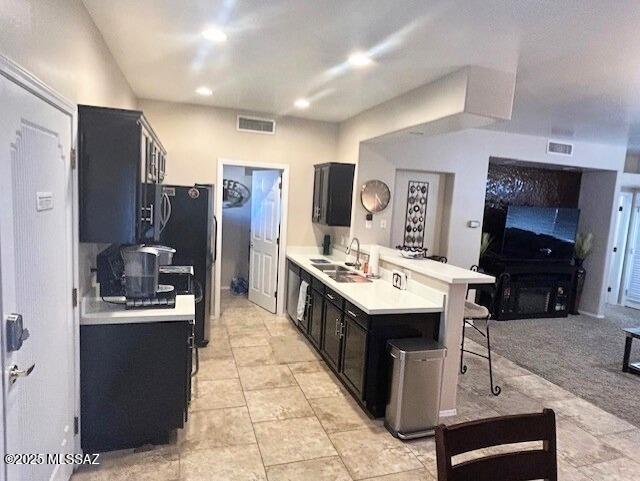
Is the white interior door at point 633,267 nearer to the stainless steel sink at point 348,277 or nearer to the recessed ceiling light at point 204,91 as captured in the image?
the stainless steel sink at point 348,277

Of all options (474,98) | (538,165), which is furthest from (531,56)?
(538,165)

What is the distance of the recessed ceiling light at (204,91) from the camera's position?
13.6 feet

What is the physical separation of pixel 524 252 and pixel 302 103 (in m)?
4.08

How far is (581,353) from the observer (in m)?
4.74

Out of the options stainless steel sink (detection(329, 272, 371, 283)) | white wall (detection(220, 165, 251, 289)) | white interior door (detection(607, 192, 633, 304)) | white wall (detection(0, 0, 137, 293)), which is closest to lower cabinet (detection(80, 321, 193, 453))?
white wall (detection(0, 0, 137, 293))

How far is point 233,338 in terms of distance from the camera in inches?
179

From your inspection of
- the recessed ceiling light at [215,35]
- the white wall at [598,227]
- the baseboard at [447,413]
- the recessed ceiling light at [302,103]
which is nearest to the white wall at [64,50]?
the recessed ceiling light at [215,35]

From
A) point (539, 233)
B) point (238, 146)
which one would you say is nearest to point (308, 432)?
point (238, 146)

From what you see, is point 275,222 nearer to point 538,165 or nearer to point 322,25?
point 322,25

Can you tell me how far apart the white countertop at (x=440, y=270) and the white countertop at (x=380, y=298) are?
0.22m

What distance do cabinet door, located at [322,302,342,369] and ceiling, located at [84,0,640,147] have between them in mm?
2055

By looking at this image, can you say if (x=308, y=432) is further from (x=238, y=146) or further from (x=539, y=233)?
(x=539, y=233)

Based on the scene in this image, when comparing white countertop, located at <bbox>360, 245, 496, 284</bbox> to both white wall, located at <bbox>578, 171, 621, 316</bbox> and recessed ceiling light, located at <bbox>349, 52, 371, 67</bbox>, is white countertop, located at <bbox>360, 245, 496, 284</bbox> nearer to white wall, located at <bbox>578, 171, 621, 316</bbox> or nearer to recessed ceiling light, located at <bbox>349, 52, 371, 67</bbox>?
recessed ceiling light, located at <bbox>349, 52, 371, 67</bbox>

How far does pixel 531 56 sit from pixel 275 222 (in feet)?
11.5
